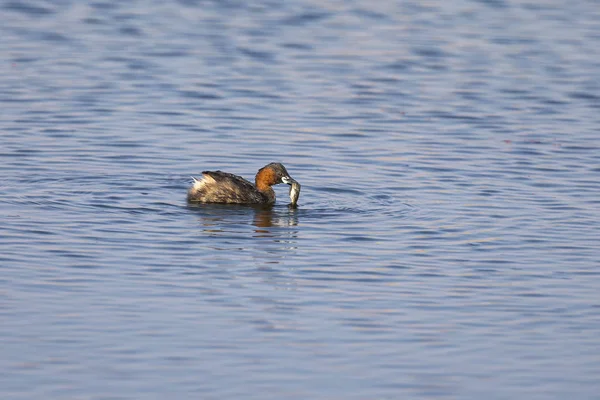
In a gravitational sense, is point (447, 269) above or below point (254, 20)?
below

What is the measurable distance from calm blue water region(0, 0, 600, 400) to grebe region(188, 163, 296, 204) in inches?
8.0

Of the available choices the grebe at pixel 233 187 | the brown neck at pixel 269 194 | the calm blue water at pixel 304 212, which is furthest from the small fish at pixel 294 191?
the brown neck at pixel 269 194

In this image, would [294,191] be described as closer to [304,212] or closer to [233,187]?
[304,212]

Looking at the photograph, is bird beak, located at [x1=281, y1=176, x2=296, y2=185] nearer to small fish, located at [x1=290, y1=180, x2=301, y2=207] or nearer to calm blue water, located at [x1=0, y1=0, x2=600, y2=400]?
small fish, located at [x1=290, y1=180, x2=301, y2=207]

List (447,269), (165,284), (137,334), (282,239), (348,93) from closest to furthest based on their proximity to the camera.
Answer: (137,334) < (165,284) < (447,269) < (282,239) < (348,93)

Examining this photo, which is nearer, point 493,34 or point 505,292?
point 505,292

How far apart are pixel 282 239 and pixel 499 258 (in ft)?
7.38

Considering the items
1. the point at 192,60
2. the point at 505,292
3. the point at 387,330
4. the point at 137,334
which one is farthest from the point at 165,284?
the point at 192,60

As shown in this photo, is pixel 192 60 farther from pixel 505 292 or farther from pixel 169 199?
pixel 505 292

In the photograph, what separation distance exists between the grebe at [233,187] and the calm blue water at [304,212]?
0.67 ft

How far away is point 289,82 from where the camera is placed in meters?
22.6

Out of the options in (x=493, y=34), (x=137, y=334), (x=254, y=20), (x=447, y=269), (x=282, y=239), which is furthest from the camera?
(x=254, y=20)

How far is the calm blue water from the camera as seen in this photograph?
947 cm

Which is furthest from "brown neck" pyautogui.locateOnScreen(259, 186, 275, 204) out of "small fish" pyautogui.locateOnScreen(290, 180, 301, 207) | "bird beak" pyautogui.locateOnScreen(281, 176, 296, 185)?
"small fish" pyautogui.locateOnScreen(290, 180, 301, 207)
